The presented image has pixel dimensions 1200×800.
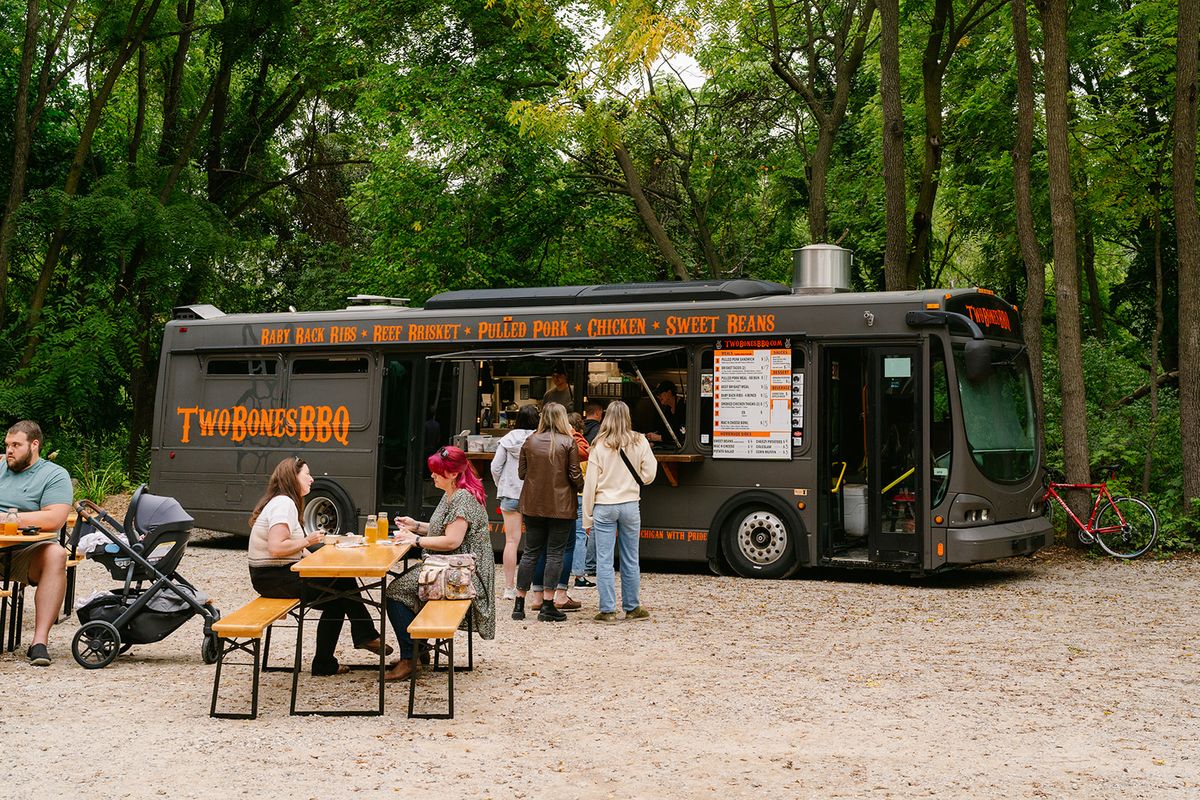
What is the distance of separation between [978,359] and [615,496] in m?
4.07

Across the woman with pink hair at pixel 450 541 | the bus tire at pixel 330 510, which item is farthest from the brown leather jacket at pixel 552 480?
the bus tire at pixel 330 510

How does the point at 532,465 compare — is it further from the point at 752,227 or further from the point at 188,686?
the point at 752,227

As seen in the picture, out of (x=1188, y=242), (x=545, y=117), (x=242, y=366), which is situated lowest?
(x=242, y=366)

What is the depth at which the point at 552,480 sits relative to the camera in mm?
10195

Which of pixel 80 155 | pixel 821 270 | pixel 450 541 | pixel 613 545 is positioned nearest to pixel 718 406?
pixel 821 270

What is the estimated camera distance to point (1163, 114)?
20578mm

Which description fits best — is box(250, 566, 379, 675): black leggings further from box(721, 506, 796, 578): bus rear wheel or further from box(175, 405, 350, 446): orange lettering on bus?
box(175, 405, 350, 446): orange lettering on bus

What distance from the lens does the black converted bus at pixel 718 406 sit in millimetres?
12383

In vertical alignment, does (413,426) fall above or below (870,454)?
above

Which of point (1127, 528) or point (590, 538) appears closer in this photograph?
point (590, 538)

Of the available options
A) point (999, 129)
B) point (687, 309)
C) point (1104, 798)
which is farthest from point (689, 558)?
point (999, 129)

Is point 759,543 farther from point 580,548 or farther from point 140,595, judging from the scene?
point 140,595

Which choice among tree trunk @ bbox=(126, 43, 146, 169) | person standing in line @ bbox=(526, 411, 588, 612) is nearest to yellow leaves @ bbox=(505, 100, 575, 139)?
person standing in line @ bbox=(526, 411, 588, 612)

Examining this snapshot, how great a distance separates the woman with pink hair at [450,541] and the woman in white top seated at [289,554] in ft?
0.84
